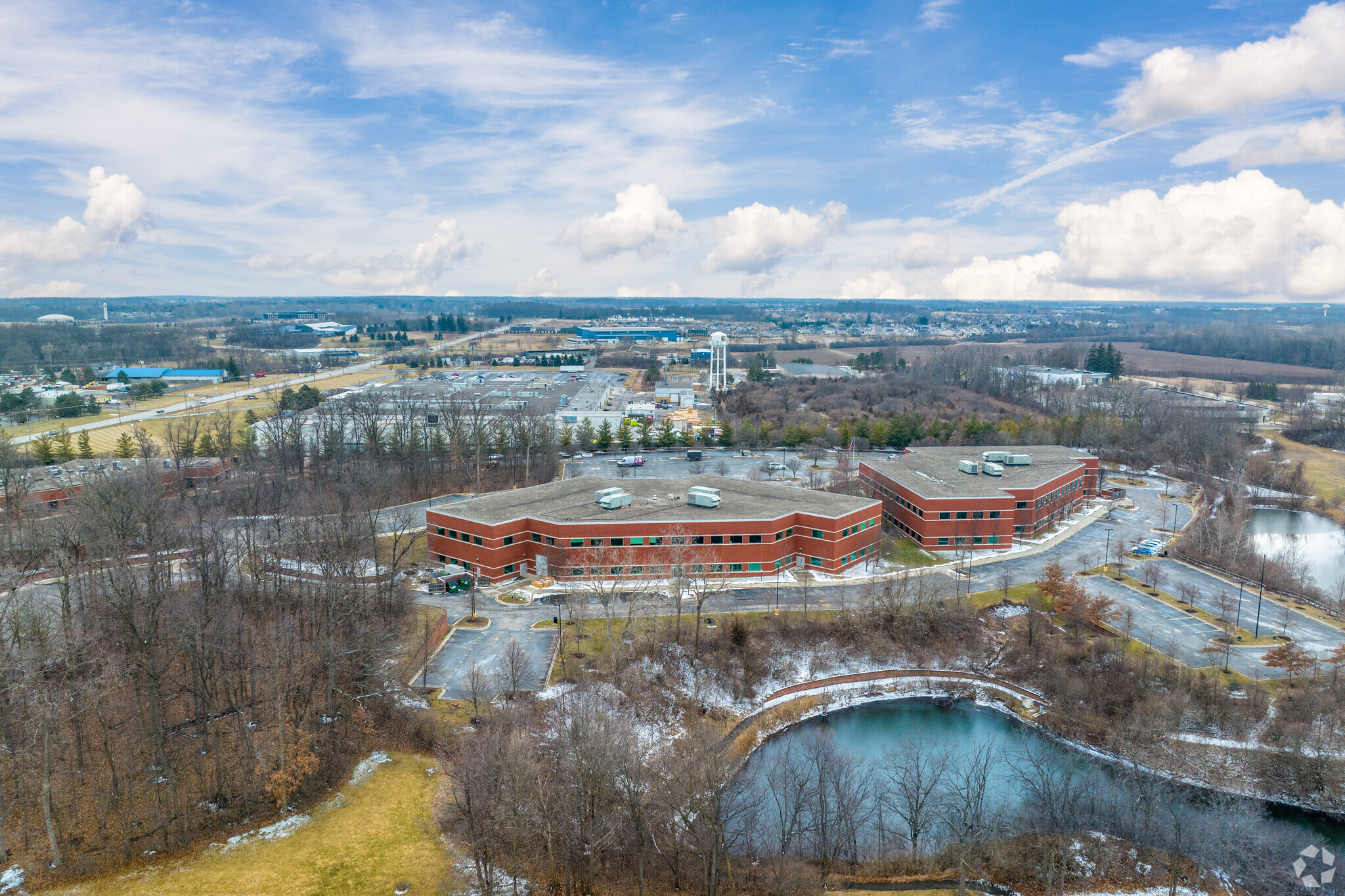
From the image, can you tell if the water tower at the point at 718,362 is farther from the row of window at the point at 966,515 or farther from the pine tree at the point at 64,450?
the pine tree at the point at 64,450

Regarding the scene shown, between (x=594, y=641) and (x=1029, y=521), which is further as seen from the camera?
(x=1029, y=521)

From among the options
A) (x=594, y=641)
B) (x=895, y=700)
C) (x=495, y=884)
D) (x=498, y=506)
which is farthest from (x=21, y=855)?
(x=895, y=700)

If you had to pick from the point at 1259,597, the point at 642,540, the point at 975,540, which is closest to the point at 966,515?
the point at 975,540

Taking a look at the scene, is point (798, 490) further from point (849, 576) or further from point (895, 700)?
point (895, 700)

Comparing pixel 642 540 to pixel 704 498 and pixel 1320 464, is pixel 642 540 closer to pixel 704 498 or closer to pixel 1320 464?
pixel 704 498

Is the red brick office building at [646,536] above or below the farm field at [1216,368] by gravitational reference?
below

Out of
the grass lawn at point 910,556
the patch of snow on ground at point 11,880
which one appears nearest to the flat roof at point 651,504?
the grass lawn at point 910,556
